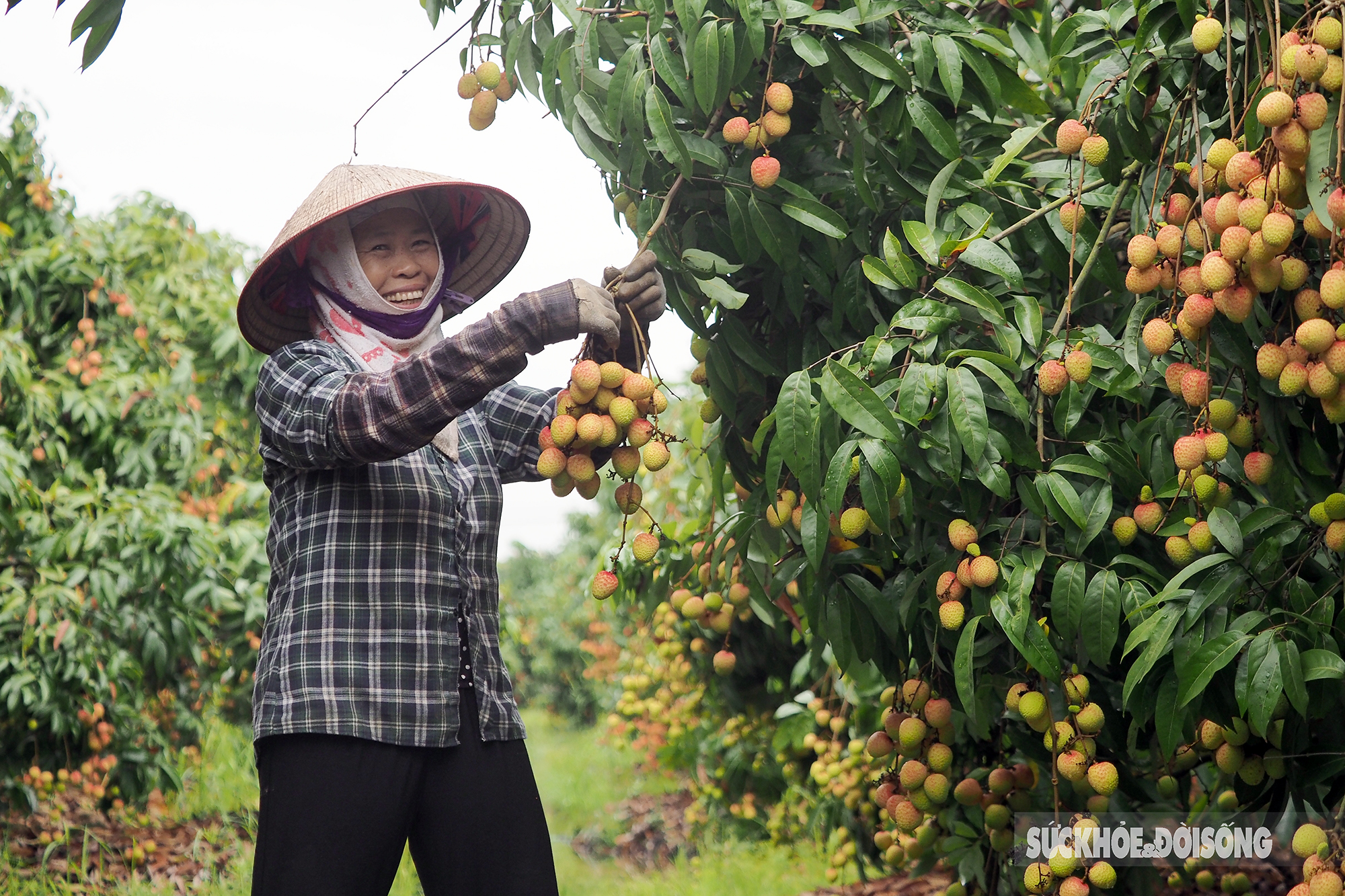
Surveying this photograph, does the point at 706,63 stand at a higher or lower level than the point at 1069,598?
higher

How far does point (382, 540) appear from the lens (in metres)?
1.55

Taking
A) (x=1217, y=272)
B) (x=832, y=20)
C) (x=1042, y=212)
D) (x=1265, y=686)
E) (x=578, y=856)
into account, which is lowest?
(x=578, y=856)

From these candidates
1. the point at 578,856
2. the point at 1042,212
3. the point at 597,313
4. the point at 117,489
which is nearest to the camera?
the point at 597,313

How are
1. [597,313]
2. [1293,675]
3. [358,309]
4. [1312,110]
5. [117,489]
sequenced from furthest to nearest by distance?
1. [117,489]
2. [358,309]
3. [597,313]
4. [1293,675]
5. [1312,110]

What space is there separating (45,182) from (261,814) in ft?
11.3

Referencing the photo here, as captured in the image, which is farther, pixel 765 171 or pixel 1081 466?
pixel 765 171

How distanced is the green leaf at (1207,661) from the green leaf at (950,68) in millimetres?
783

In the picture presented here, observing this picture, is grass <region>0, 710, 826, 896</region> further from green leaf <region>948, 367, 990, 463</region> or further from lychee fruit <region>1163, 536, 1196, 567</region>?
green leaf <region>948, 367, 990, 463</region>

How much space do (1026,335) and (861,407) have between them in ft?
0.98

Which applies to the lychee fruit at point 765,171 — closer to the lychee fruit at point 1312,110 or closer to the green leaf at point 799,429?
the green leaf at point 799,429

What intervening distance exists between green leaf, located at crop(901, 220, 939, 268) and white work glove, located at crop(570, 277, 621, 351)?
42cm

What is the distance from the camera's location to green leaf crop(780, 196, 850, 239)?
1529mm

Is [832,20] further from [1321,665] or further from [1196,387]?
[1321,665]

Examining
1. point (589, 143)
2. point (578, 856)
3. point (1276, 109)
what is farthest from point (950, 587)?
point (578, 856)
